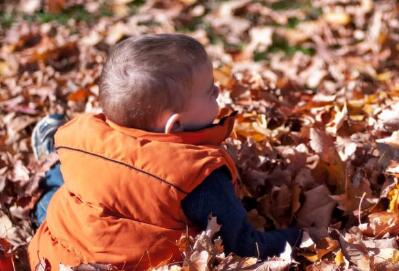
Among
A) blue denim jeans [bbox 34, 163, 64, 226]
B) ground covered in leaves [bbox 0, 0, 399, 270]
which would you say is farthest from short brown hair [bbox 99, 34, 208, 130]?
blue denim jeans [bbox 34, 163, 64, 226]

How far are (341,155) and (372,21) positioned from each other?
267 centimetres

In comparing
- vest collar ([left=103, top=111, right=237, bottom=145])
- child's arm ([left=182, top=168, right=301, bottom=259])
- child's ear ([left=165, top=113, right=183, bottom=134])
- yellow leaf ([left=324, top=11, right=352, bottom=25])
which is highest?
child's ear ([left=165, top=113, right=183, bottom=134])

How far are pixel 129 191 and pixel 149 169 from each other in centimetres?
10

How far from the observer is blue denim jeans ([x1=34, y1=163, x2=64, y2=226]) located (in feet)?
10.1

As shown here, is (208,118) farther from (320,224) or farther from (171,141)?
(320,224)

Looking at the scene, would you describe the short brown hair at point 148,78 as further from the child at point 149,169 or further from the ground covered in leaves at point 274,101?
the ground covered in leaves at point 274,101

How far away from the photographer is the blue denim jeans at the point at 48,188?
10.1 feet

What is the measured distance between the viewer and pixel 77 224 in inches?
97.6

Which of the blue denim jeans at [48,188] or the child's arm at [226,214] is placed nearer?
the child's arm at [226,214]

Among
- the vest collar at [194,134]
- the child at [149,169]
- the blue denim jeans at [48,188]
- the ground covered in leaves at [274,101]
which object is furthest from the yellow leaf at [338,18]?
the child at [149,169]

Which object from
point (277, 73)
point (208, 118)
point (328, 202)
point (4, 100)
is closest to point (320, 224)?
point (328, 202)

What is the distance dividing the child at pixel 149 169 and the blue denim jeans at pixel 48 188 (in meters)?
0.58

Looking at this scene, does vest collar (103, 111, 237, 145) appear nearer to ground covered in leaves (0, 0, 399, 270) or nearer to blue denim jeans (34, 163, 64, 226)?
ground covered in leaves (0, 0, 399, 270)

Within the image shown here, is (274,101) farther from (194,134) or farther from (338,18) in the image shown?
(338,18)
